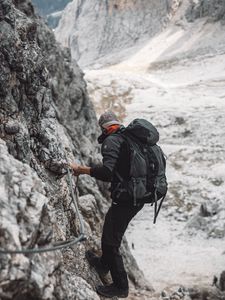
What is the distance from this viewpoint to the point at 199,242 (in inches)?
906

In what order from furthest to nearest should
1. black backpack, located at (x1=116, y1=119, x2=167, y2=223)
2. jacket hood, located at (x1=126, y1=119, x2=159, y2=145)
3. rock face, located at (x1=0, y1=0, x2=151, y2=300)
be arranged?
1. jacket hood, located at (x1=126, y1=119, x2=159, y2=145)
2. black backpack, located at (x1=116, y1=119, x2=167, y2=223)
3. rock face, located at (x1=0, y1=0, x2=151, y2=300)

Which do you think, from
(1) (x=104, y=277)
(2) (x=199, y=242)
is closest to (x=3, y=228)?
(1) (x=104, y=277)

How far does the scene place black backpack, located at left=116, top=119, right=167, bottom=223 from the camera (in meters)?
7.85

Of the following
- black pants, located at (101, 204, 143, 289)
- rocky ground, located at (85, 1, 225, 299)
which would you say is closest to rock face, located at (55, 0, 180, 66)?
rocky ground, located at (85, 1, 225, 299)

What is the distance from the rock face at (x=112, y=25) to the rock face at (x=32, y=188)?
323 feet

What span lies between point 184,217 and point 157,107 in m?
22.8

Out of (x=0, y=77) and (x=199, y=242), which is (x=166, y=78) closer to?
(x=199, y=242)

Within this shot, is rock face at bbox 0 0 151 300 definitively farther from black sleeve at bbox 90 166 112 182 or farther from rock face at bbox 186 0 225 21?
rock face at bbox 186 0 225 21

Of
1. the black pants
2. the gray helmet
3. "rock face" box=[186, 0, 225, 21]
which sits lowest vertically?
"rock face" box=[186, 0, 225, 21]

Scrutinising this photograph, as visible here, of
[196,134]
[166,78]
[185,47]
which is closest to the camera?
[196,134]

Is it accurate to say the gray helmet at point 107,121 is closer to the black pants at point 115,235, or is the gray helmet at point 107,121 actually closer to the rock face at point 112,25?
the black pants at point 115,235

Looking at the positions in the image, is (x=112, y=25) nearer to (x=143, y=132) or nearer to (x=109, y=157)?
(x=143, y=132)

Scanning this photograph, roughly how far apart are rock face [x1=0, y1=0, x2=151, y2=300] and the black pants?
0.45 meters

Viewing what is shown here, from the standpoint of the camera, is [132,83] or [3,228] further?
[132,83]
